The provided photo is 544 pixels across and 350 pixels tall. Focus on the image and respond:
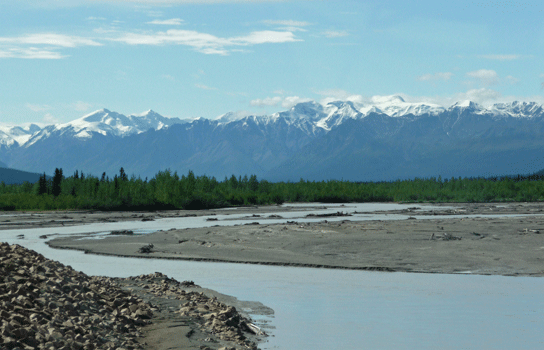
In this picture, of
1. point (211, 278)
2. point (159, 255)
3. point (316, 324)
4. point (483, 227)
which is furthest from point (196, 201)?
point (316, 324)

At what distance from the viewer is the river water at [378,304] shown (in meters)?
13.8

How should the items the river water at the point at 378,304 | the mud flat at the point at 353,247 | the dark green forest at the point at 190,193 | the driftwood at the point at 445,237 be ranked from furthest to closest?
the dark green forest at the point at 190,193
the driftwood at the point at 445,237
the mud flat at the point at 353,247
the river water at the point at 378,304

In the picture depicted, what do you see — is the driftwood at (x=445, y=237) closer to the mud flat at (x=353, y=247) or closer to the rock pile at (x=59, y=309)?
the mud flat at (x=353, y=247)

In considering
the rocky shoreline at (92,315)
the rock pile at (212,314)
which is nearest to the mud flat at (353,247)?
the rock pile at (212,314)

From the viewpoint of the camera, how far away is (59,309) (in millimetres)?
13227

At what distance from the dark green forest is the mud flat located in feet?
165

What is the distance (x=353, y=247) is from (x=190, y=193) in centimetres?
7150

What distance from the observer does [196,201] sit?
327 feet

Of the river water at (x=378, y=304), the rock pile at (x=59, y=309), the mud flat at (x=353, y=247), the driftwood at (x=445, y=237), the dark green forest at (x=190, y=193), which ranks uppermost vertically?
the dark green forest at (x=190, y=193)

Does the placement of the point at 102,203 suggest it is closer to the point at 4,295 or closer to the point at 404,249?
the point at 404,249

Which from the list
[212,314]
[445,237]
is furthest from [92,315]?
[445,237]

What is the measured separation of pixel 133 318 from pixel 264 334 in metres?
3.08

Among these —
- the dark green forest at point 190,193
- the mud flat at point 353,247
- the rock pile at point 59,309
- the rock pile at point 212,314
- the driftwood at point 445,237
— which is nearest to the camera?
the rock pile at point 59,309

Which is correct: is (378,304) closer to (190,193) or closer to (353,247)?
(353,247)
